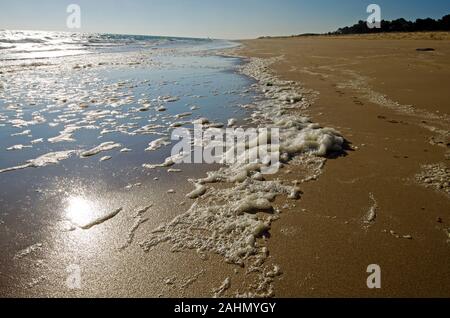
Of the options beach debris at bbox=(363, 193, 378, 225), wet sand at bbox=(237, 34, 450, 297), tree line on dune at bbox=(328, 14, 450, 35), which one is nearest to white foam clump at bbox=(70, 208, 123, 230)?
wet sand at bbox=(237, 34, 450, 297)

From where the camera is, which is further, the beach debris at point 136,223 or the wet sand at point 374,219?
the beach debris at point 136,223

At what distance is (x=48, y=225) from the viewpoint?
3.31 metres

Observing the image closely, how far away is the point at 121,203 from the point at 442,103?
7.57 m

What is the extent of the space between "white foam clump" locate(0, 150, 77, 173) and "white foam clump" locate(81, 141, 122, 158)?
0.27m

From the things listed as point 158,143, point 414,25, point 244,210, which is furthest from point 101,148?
point 414,25

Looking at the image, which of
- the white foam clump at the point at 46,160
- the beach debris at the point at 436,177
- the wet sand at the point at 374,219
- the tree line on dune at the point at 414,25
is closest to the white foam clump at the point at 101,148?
the white foam clump at the point at 46,160

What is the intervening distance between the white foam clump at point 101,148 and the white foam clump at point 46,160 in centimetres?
27

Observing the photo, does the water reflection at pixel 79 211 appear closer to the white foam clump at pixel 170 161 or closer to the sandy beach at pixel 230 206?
the sandy beach at pixel 230 206

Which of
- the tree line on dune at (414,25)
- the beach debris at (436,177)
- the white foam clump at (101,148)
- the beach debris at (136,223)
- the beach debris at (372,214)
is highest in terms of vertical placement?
the tree line on dune at (414,25)

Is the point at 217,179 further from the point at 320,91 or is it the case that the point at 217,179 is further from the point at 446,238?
the point at 320,91

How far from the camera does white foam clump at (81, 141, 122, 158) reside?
5.16 metres

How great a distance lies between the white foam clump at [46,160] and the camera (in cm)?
473

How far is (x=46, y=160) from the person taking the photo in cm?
494
